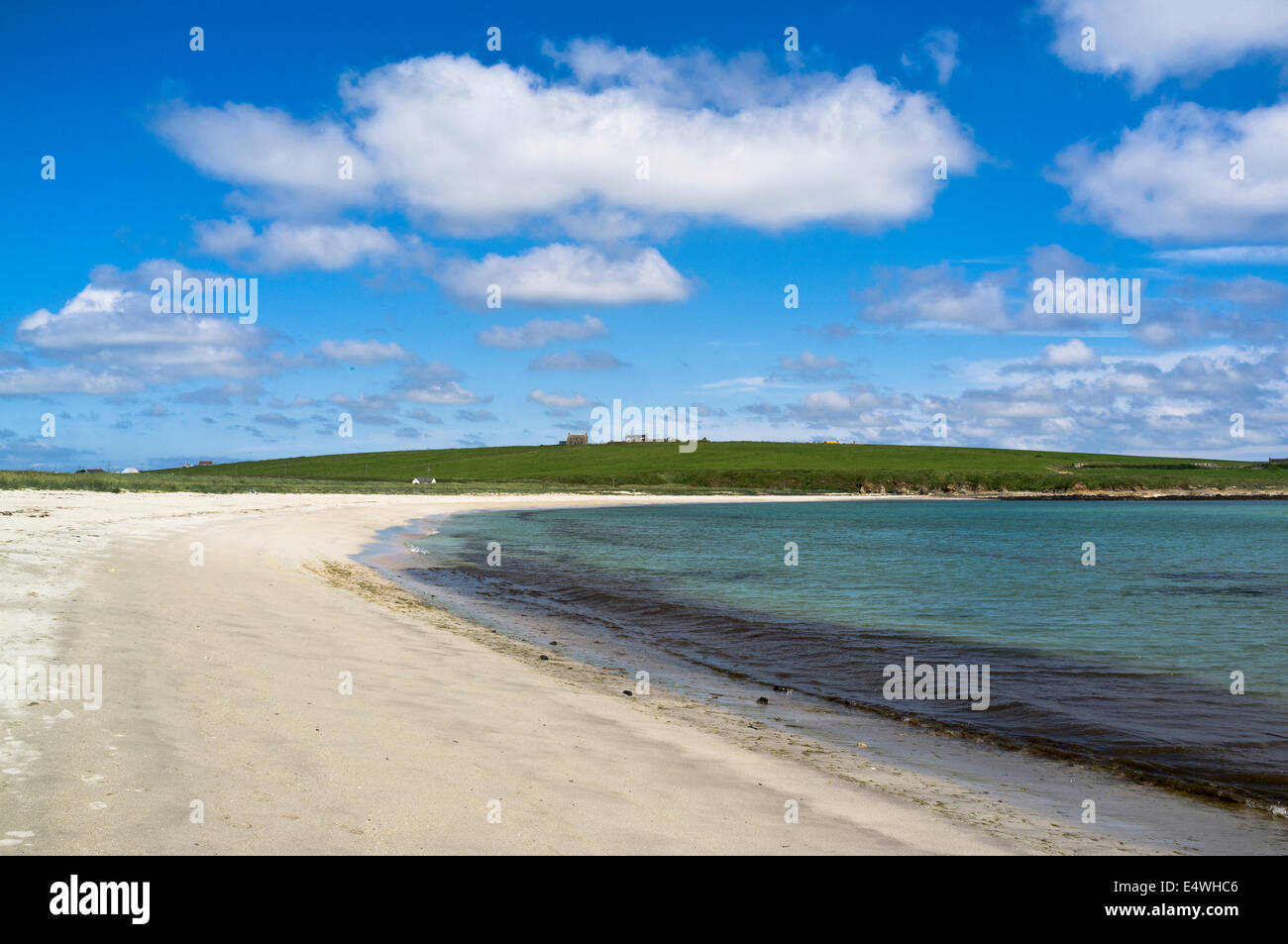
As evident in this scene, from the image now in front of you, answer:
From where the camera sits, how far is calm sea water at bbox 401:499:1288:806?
38.8 feet

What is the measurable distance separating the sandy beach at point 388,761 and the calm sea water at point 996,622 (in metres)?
3.81

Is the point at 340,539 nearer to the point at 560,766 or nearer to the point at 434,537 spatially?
the point at 434,537

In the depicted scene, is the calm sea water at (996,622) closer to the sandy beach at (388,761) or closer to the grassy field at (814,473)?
the sandy beach at (388,761)

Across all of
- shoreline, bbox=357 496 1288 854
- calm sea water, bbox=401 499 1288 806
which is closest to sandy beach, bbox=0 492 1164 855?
shoreline, bbox=357 496 1288 854

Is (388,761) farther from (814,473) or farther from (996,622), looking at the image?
(814,473)

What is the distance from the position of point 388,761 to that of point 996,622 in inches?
746

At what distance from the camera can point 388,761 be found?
7855mm

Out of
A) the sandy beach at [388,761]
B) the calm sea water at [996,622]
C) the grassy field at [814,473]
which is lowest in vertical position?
the calm sea water at [996,622]

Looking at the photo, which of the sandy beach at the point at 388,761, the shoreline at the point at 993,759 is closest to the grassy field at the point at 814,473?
the sandy beach at the point at 388,761

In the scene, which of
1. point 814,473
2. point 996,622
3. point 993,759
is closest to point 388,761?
point 993,759

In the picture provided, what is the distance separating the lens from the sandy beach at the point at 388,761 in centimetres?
615

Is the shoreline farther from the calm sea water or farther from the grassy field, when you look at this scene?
→ the grassy field
